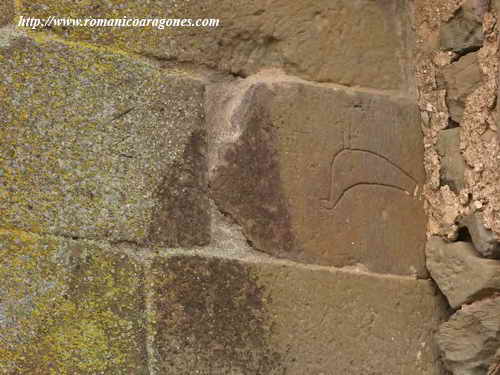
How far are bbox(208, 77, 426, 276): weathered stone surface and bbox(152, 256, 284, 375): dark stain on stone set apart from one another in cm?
13

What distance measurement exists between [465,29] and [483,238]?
20.6 inches

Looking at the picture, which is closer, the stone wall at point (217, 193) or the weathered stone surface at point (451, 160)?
the stone wall at point (217, 193)

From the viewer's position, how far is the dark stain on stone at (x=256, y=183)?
2043mm

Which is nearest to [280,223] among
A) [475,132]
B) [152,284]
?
[152,284]

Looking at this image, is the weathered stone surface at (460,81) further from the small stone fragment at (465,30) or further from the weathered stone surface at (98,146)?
the weathered stone surface at (98,146)

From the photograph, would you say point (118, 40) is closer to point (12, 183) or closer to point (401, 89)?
point (12, 183)

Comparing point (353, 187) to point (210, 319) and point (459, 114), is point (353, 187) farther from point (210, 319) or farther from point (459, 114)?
point (210, 319)

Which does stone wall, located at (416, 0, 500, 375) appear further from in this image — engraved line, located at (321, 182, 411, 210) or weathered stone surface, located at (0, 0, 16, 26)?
weathered stone surface, located at (0, 0, 16, 26)

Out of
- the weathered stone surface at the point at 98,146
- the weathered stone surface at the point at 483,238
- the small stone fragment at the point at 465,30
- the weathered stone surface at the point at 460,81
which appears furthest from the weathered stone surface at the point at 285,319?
the small stone fragment at the point at 465,30

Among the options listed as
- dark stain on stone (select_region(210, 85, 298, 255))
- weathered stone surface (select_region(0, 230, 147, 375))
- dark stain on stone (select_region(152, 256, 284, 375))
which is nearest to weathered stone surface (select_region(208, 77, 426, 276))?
dark stain on stone (select_region(210, 85, 298, 255))

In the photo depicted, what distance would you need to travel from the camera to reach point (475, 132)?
2.11m

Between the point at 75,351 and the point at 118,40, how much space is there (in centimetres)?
68

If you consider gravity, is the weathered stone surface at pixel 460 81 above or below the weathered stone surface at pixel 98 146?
above

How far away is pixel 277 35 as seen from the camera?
217 centimetres
